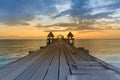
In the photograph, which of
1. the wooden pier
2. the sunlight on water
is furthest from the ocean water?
the wooden pier

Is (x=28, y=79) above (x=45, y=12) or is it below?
below

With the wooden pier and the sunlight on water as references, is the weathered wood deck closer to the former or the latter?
the wooden pier

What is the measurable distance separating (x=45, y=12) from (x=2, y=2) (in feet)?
16.8

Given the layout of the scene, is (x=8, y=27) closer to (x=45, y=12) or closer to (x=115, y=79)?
(x=45, y=12)

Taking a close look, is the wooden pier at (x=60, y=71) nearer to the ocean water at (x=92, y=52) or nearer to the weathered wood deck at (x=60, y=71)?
the weathered wood deck at (x=60, y=71)

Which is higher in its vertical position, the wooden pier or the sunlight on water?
the wooden pier

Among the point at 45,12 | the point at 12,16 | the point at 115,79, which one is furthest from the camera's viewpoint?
the point at 12,16

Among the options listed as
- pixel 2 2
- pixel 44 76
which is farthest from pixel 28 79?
pixel 2 2

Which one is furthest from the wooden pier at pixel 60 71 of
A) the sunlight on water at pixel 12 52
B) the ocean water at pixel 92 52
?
the sunlight on water at pixel 12 52

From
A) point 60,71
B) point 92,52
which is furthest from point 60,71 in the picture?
point 92,52

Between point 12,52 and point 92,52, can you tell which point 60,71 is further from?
point 12,52

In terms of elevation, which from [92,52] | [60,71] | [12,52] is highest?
[60,71]

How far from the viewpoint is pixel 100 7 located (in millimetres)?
20766

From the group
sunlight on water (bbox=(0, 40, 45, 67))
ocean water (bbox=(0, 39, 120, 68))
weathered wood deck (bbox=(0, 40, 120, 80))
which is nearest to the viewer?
weathered wood deck (bbox=(0, 40, 120, 80))
